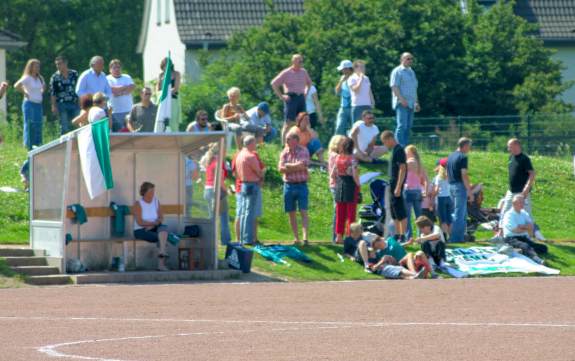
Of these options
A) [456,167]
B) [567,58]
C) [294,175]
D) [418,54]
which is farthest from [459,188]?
[567,58]

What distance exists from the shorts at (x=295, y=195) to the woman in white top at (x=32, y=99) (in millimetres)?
5315

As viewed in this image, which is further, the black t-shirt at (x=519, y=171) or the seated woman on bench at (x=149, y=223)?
the black t-shirt at (x=519, y=171)

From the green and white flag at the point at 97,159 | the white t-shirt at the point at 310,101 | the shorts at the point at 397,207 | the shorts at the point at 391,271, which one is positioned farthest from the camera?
the white t-shirt at the point at 310,101

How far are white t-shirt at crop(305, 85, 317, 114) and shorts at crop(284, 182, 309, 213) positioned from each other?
4867 millimetres

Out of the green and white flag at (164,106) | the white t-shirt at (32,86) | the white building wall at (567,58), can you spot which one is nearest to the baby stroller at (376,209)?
the green and white flag at (164,106)

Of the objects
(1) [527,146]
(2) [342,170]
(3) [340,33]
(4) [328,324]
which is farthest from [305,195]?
(3) [340,33]

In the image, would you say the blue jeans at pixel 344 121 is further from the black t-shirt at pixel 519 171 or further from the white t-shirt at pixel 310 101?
the black t-shirt at pixel 519 171

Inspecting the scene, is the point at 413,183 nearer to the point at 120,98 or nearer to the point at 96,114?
the point at 120,98

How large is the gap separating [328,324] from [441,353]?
267 centimetres

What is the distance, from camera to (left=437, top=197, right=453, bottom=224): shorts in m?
25.6

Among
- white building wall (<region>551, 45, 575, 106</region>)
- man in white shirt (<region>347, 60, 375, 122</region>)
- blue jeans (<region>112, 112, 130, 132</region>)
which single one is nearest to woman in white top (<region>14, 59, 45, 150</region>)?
blue jeans (<region>112, 112, 130, 132</region>)

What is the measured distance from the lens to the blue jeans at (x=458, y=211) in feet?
82.9

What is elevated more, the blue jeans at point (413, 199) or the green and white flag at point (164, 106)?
the green and white flag at point (164, 106)

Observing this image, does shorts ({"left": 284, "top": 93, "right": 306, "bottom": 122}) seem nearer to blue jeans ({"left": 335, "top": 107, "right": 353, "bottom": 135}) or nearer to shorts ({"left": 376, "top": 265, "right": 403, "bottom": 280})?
blue jeans ({"left": 335, "top": 107, "right": 353, "bottom": 135})
